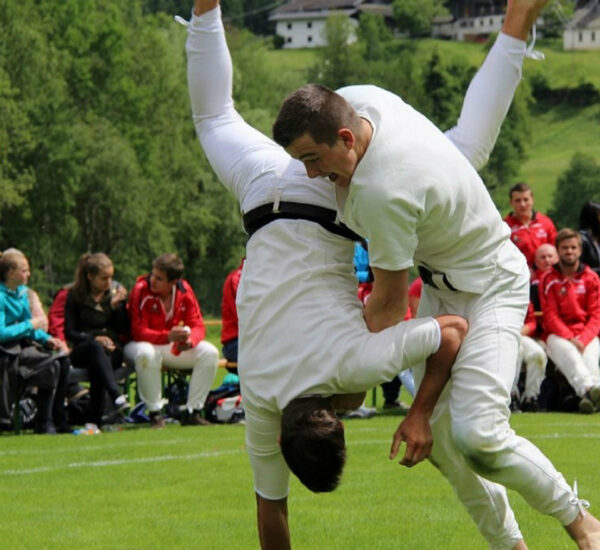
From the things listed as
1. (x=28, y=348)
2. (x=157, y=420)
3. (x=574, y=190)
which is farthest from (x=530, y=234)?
(x=574, y=190)

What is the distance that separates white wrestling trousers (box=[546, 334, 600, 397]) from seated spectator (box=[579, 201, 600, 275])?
43.8 inches

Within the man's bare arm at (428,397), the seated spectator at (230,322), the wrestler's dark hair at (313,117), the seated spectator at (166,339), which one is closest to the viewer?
the wrestler's dark hair at (313,117)

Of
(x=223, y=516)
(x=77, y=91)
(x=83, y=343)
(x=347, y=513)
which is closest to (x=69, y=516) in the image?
(x=223, y=516)

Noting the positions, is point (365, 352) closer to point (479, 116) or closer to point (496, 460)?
point (496, 460)

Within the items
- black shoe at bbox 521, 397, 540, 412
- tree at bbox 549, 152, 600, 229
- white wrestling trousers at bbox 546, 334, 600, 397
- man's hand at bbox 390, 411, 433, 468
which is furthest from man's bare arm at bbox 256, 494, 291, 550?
tree at bbox 549, 152, 600, 229

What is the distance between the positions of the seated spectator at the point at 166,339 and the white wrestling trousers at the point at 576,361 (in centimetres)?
372

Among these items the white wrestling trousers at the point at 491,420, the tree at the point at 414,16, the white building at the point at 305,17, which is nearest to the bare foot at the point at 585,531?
the white wrestling trousers at the point at 491,420

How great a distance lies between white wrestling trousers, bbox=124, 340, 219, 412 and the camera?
1327 cm

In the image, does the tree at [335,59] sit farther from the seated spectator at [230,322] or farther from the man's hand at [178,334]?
the man's hand at [178,334]

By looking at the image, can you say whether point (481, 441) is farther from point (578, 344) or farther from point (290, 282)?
point (578, 344)

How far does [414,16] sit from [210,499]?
517 ft

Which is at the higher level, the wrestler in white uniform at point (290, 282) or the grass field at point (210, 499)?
the wrestler in white uniform at point (290, 282)

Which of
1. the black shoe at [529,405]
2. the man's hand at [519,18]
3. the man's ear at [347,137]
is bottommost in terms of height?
the black shoe at [529,405]

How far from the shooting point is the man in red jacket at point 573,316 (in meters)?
13.9
